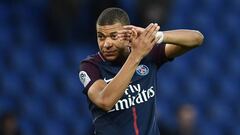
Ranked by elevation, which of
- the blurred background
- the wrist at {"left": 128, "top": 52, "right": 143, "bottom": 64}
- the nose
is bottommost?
the blurred background

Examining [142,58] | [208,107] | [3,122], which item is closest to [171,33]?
[142,58]

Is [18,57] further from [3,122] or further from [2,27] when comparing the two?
[3,122]

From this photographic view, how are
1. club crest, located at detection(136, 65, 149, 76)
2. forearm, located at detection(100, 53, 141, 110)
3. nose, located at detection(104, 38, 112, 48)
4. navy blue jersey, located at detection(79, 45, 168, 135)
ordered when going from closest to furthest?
1. forearm, located at detection(100, 53, 141, 110)
2. nose, located at detection(104, 38, 112, 48)
3. navy blue jersey, located at detection(79, 45, 168, 135)
4. club crest, located at detection(136, 65, 149, 76)

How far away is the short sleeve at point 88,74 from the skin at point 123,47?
0.14 feet

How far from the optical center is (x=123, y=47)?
464 centimetres

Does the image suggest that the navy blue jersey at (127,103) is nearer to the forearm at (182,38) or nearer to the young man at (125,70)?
the young man at (125,70)

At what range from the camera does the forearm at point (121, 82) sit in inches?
172

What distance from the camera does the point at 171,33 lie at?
472 cm

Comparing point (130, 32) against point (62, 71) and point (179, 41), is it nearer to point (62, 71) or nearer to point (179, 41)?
point (179, 41)

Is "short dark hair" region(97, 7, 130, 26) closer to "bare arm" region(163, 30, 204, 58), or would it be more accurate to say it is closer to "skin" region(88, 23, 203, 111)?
"skin" region(88, 23, 203, 111)

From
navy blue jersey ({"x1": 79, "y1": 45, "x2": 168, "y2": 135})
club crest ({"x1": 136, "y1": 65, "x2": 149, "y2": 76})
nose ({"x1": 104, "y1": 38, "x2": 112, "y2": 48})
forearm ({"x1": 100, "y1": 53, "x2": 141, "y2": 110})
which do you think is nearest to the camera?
forearm ({"x1": 100, "y1": 53, "x2": 141, "y2": 110})

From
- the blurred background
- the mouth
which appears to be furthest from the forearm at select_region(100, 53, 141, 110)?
the blurred background

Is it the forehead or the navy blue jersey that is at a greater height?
the forehead

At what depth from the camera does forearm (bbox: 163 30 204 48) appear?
470 cm
